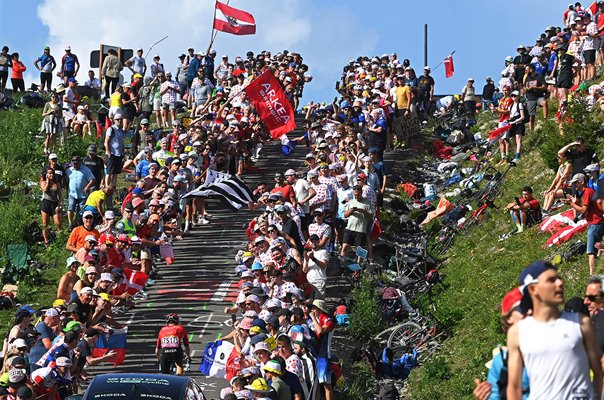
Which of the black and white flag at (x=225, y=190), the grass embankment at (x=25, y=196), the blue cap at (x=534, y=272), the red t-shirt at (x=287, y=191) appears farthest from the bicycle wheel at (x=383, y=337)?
the blue cap at (x=534, y=272)

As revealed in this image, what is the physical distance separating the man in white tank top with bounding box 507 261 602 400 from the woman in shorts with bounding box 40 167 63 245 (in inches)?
769

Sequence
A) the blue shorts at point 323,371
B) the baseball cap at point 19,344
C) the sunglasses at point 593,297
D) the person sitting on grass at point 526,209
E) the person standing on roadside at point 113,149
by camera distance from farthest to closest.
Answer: the person standing on roadside at point 113,149, the person sitting on grass at point 526,209, the blue shorts at point 323,371, the baseball cap at point 19,344, the sunglasses at point 593,297

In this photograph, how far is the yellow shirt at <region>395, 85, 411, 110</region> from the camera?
38.0 metres

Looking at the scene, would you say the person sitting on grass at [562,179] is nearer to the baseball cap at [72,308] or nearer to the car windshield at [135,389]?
the baseball cap at [72,308]

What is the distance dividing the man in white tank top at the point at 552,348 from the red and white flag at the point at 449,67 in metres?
40.4

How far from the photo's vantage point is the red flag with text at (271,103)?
3212 centimetres

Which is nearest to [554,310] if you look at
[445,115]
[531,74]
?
[531,74]

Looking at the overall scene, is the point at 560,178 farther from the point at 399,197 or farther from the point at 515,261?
the point at 399,197

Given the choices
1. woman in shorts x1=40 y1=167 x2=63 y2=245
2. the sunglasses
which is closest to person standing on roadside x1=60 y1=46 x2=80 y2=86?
woman in shorts x1=40 y1=167 x2=63 y2=245

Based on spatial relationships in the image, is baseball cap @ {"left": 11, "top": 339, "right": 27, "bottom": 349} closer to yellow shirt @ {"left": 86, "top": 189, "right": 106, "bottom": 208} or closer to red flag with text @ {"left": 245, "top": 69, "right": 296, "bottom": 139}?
yellow shirt @ {"left": 86, "top": 189, "right": 106, "bottom": 208}

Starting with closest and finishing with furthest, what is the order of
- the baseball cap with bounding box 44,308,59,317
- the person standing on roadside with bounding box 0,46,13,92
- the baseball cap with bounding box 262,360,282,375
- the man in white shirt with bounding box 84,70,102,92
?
the baseball cap with bounding box 262,360,282,375 < the baseball cap with bounding box 44,308,59,317 < the person standing on roadside with bounding box 0,46,13,92 < the man in white shirt with bounding box 84,70,102,92

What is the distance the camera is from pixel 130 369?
2172 cm

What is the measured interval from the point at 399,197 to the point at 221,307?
40.0 feet

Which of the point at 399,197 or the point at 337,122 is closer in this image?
the point at 337,122
